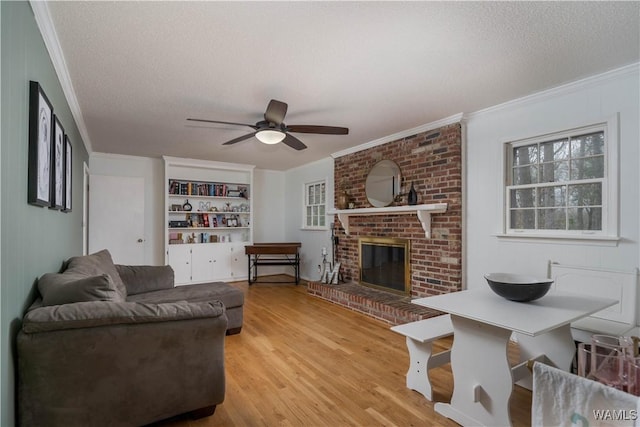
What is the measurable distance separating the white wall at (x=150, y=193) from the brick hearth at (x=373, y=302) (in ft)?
9.65

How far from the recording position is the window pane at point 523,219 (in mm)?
3012

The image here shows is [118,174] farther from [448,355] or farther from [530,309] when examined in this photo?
[530,309]

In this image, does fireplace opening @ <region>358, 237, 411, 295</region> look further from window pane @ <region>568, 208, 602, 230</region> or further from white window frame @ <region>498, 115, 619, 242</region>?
window pane @ <region>568, 208, 602, 230</region>

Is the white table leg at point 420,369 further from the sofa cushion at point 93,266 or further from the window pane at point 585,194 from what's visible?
the sofa cushion at point 93,266

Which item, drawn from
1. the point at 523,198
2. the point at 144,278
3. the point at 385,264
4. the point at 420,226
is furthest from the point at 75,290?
the point at 523,198

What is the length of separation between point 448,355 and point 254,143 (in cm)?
359

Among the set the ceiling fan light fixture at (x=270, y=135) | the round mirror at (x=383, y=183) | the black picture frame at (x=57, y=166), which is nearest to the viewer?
the black picture frame at (x=57, y=166)

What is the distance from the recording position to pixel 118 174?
17.7ft

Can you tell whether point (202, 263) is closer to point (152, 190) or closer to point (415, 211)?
point (152, 190)

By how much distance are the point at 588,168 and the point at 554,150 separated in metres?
0.33

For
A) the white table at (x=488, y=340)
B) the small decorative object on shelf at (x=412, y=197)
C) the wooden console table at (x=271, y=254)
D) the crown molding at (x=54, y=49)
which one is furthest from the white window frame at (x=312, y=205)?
the white table at (x=488, y=340)

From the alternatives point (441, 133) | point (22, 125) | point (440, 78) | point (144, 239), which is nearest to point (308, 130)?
point (440, 78)

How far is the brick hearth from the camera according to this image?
11.2 feet

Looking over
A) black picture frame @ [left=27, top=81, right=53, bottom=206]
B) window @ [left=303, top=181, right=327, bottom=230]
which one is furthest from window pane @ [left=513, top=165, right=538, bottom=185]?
black picture frame @ [left=27, top=81, right=53, bottom=206]
